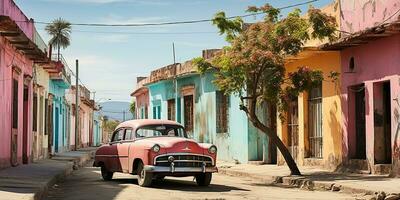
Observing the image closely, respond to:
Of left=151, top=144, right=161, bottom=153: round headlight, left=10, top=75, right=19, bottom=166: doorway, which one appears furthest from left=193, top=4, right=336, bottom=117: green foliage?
left=10, top=75, right=19, bottom=166: doorway

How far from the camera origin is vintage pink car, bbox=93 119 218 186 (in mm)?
13664

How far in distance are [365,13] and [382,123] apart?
2984 mm

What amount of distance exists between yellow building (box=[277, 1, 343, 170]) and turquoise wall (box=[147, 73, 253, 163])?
2929 millimetres

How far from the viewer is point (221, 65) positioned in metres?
17.6

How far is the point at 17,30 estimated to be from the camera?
16.2 metres

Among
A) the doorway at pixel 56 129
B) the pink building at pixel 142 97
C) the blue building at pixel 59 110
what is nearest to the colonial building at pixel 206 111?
the pink building at pixel 142 97

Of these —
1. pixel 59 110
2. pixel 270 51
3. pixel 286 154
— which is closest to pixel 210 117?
pixel 286 154

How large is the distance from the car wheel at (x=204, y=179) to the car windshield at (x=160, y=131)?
1.42 meters

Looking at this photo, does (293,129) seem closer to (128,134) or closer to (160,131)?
(160,131)

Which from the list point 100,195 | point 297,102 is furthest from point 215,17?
point 100,195

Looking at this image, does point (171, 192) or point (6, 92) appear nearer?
point (171, 192)

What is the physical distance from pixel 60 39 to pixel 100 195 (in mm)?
54434

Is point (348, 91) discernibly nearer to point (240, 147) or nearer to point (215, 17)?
point (215, 17)

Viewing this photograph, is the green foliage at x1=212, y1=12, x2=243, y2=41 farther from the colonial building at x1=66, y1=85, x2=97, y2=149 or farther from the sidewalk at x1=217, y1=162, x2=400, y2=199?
the colonial building at x1=66, y1=85, x2=97, y2=149
